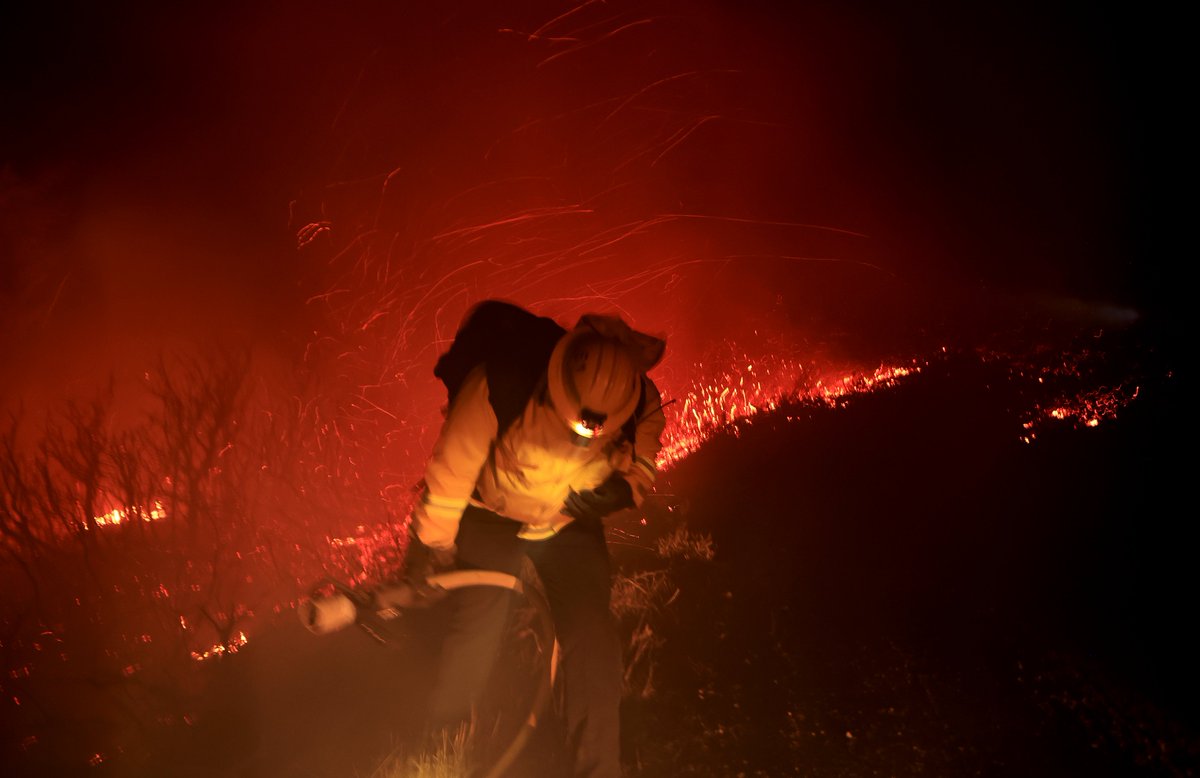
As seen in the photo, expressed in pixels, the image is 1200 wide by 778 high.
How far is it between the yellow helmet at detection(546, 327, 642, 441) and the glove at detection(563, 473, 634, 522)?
476mm

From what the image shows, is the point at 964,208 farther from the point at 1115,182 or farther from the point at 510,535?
the point at 510,535

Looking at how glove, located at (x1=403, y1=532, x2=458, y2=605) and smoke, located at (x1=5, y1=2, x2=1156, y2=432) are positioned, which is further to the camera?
smoke, located at (x1=5, y1=2, x2=1156, y2=432)

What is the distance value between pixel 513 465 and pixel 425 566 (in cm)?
78

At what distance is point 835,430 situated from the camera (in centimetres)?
756

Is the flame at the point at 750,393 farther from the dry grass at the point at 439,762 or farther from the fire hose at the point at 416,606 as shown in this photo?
the dry grass at the point at 439,762

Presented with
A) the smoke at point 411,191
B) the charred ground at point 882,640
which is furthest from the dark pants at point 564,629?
the smoke at point 411,191

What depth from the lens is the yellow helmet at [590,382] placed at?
329 cm

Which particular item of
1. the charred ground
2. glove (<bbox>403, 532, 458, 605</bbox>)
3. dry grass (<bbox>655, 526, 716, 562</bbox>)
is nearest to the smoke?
the charred ground

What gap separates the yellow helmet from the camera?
3293 mm

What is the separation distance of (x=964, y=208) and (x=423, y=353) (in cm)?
1116

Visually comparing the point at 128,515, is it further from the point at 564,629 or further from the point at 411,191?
the point at 411,191

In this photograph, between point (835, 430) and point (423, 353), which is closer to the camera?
point (835, 430)

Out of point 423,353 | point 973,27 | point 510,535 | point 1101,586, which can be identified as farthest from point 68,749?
point 973,27

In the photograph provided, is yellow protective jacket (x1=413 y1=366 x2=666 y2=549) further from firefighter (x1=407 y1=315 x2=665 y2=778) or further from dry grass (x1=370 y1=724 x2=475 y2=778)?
dry grass (x1=370 y1=724 x2=475 y2=778)
